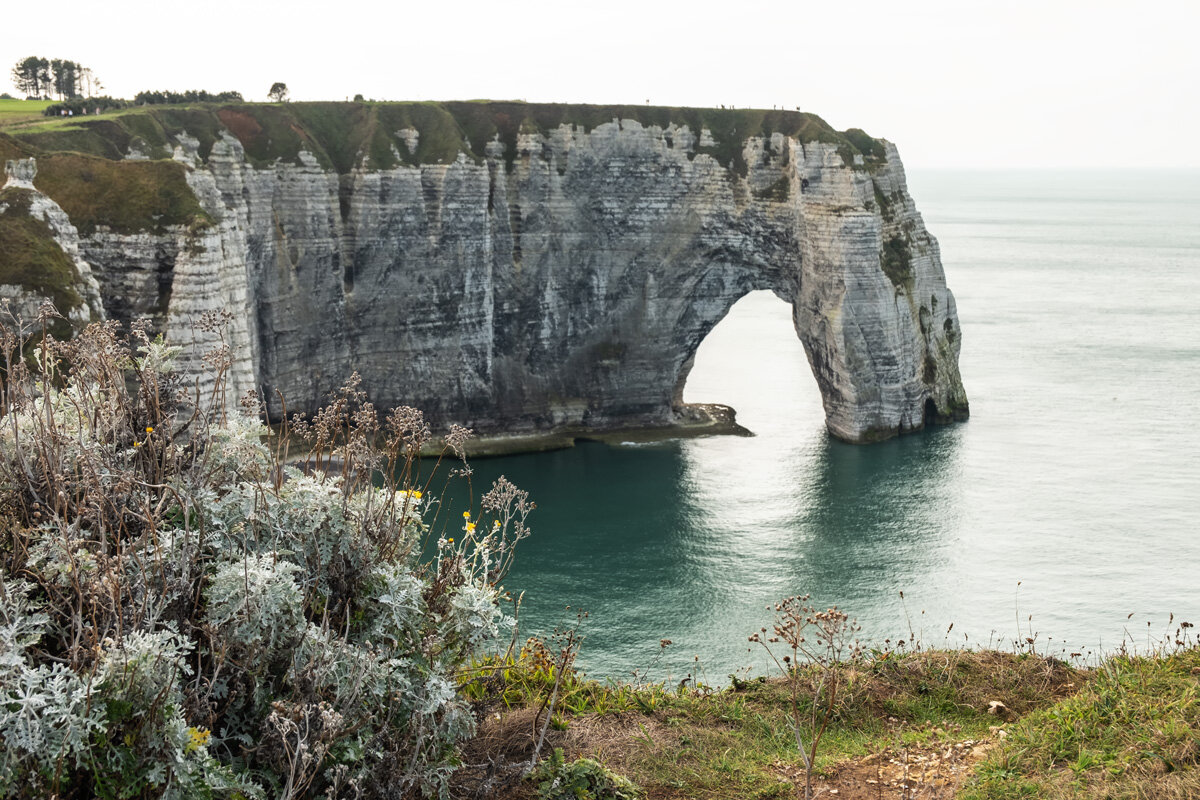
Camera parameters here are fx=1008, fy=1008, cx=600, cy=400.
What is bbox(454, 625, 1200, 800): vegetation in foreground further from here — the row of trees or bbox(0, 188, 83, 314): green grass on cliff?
the row of trees

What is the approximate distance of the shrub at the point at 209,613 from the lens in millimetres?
9617

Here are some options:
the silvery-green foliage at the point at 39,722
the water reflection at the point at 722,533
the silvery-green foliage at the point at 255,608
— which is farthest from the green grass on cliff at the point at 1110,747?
the water reflection at the point at 722,533

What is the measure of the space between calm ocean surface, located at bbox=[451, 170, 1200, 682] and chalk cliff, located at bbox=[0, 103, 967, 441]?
→ 591 centimetres

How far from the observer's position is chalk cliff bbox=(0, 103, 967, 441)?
2638 inches

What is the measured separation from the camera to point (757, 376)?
313 feet

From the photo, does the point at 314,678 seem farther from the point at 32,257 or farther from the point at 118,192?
the point at 118,192

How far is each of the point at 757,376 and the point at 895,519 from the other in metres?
38.8

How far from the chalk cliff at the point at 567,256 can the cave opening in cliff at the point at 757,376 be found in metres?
5.71

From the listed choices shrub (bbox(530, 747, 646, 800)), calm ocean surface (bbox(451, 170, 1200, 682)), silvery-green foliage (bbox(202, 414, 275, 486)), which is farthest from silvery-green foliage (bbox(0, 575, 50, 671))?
calm ocean surface (bbox(451, 170, 1200, 682))

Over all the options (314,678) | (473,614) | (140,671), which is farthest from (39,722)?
(473,614)

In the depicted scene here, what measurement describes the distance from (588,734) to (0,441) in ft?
29.7

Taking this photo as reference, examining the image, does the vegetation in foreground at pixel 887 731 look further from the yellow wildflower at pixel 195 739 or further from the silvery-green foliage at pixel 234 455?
the silvery-green foliage at pixel 234 455

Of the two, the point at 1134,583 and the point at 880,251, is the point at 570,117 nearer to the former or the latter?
the point at 880,251

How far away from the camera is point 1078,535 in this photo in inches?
2100
